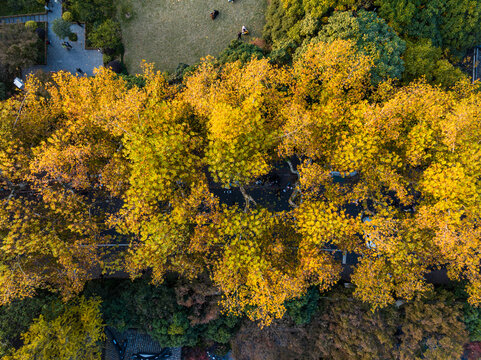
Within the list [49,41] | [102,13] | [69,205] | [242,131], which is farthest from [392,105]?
[49,41]

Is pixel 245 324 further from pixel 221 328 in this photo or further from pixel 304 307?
pixel 304 307

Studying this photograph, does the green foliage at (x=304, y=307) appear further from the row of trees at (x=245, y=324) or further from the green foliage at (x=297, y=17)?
the green foliage at (x=297, y=17)

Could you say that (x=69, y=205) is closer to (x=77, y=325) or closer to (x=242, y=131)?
(x=77, y=325)

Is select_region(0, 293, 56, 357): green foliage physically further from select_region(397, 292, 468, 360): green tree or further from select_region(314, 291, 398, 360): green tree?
select_region(397, 292, 468, 360): green tree

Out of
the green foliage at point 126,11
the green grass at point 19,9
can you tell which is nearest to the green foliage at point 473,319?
the green foliage at point 126,11

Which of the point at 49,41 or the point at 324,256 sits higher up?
the point at 49,41

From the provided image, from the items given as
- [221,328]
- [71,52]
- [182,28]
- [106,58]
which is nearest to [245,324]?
[221,328]

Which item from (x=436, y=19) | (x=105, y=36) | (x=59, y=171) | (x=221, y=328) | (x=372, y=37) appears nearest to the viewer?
(x=59, y=171)
